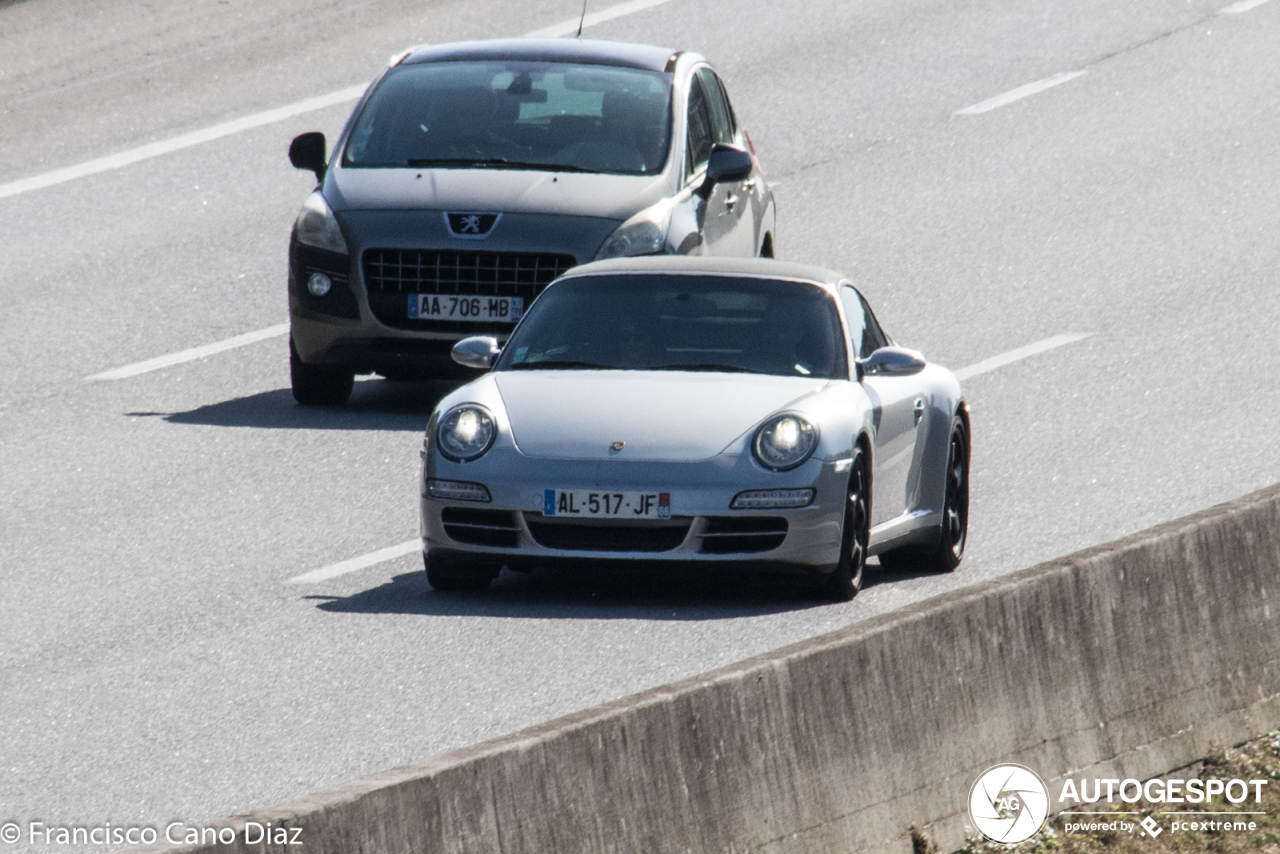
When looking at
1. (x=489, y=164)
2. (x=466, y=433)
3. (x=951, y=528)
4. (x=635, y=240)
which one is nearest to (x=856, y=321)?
(x=951, y=528)

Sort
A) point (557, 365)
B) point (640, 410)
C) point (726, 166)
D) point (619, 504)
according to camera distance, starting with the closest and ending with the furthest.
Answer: point (619, 504) → point (640, 410) → point (557, 365) → point (726, 166)

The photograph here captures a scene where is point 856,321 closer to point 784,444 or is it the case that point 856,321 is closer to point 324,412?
point 784,444

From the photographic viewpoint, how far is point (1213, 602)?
29.0ft

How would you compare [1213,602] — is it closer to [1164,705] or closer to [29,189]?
[1164,705]

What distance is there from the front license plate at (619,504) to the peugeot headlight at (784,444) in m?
0.42

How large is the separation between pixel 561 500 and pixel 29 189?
11850 mm

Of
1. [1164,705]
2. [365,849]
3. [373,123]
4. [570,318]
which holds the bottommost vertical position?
[1164,705]

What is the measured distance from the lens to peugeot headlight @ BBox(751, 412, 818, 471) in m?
9.66

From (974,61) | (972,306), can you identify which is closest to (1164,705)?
(972,306)

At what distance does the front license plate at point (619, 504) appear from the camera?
9.54 metres

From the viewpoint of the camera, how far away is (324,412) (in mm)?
14461

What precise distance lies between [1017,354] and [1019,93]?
7.58m

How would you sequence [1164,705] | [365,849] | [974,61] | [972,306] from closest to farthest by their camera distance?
[365,849], [1164,705], [972,306], [974,61]

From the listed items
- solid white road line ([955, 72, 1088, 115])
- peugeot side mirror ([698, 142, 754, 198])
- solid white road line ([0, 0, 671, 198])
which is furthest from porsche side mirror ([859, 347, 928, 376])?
solid white road line ([955, 72, 1088, 115])
